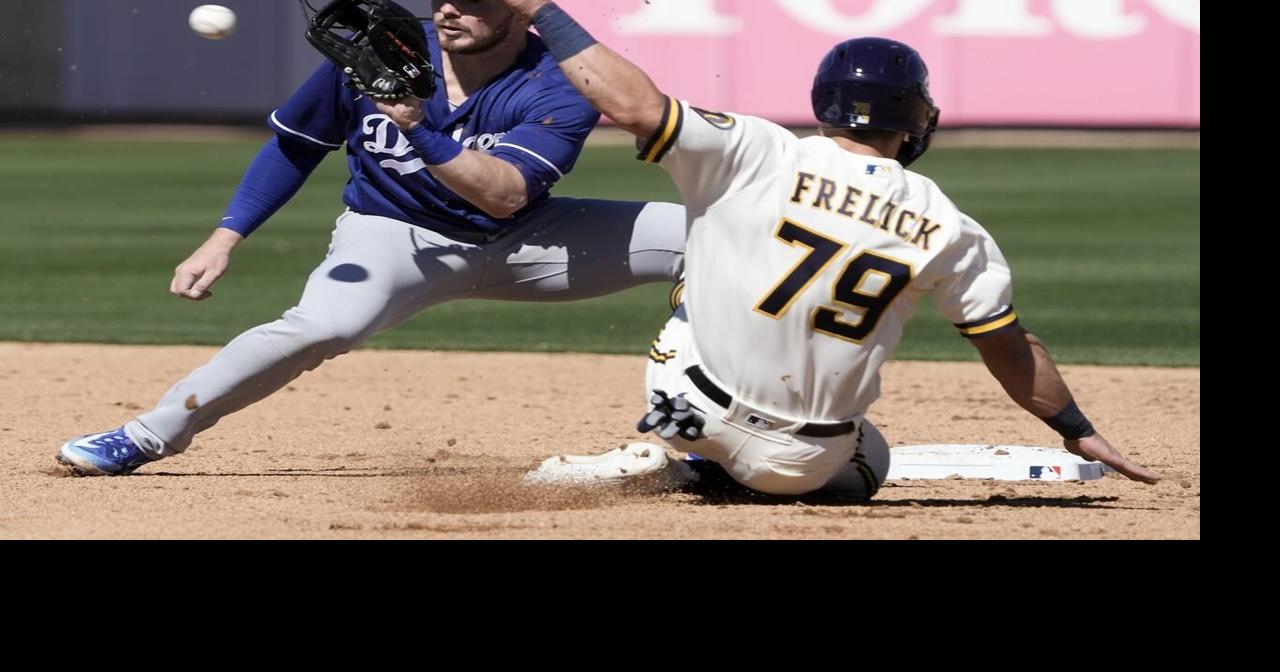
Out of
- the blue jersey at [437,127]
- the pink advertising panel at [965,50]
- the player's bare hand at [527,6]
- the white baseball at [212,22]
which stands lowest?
the pink advertising panel at [965,50]

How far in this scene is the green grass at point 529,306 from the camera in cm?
829

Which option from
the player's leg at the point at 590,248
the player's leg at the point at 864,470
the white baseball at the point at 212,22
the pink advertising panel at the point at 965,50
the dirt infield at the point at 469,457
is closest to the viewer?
the dirt infield at the point at 469,457

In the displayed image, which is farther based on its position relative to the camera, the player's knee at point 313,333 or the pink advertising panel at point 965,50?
the pink advertising panel at point 965,50

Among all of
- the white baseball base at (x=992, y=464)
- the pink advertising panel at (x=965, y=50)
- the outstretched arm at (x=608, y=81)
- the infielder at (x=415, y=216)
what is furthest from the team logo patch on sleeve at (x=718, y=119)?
the pink advertising panel at (x=965, y=50)

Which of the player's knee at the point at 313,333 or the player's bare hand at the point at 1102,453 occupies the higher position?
the player's knee at the point at 313,333

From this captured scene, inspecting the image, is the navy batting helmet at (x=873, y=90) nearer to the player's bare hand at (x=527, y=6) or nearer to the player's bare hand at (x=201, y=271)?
the player's bare hand at (x=527, y=6)

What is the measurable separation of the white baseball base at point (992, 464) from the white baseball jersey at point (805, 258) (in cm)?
112

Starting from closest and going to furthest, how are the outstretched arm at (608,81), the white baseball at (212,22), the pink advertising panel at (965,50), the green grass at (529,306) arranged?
the outstretched arm at (608,81) < the white baseball at (212,22) < the green grass at (529,306) < the pink advertising panel at (965,50)

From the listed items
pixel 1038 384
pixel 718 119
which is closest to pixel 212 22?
pixel 718 119

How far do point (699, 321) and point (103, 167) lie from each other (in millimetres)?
13560

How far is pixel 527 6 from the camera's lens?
3.56 m

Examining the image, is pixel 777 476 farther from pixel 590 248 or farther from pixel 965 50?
pixel 965 50

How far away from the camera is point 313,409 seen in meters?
6.35

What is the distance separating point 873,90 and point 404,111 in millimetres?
1082
